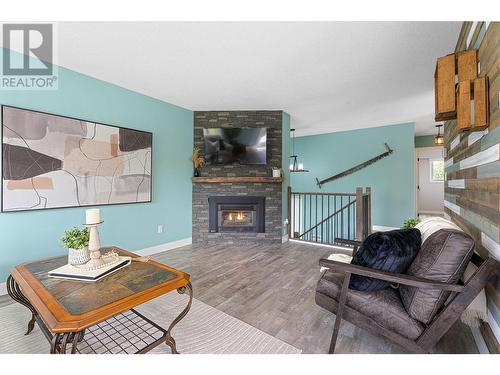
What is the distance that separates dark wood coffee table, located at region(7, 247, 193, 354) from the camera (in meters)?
1.07

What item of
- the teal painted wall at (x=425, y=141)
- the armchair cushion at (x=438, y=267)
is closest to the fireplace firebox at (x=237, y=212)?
the armchair cushion at (x=438, y=267)

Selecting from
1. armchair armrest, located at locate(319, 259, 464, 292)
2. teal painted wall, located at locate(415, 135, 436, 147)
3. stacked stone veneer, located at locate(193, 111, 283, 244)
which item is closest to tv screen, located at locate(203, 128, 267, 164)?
stacked stone veneer, located at locate(193, 111, 283, 244)

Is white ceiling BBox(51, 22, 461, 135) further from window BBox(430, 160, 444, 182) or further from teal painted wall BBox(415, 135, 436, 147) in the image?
window BBox(430, 160, 444, 182)

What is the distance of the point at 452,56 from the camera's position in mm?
1565

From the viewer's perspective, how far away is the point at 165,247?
382 centimetres

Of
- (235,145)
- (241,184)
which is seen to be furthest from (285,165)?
(235,145)

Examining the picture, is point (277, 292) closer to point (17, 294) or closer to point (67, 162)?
point (17, 294)

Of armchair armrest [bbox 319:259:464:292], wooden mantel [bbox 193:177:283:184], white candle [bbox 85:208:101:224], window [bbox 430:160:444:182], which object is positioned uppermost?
window [bbox 430:160:444:182]

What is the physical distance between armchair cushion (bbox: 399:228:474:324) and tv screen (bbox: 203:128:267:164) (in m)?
3.06

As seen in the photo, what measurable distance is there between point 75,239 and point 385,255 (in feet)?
6.85

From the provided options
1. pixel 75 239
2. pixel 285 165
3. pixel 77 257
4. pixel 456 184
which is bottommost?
pixel 77 257

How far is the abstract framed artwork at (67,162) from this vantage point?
2327 mm

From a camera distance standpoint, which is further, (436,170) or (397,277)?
(436,170)
